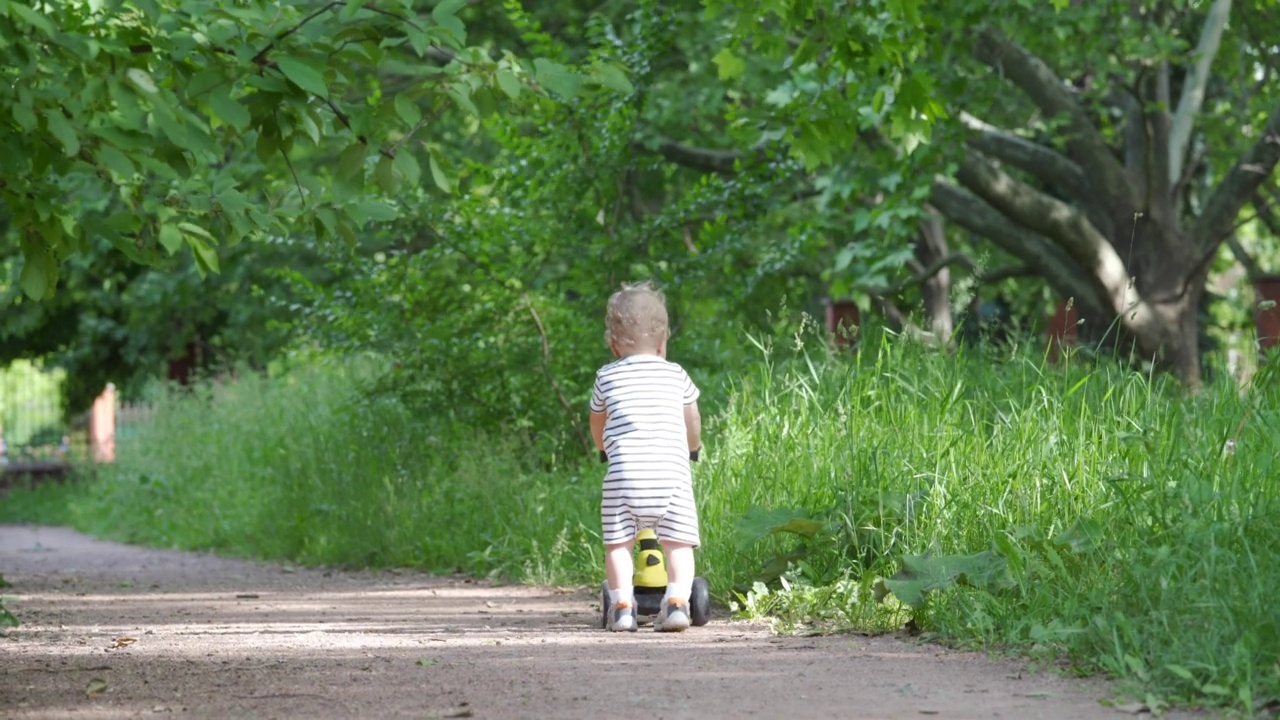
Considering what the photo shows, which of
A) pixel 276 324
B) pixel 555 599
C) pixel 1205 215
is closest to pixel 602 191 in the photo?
pixel 276 324

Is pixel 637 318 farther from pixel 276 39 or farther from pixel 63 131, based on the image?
pixel 63 131

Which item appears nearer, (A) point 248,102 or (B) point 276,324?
(A) point 248,102

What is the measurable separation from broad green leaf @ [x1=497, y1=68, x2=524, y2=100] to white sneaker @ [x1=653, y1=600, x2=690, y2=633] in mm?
2245

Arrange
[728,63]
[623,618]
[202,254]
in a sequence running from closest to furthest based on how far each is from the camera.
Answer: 1. [202,254]
2. [623,618]
3. [728,63]

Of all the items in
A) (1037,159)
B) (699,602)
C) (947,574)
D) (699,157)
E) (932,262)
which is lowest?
(699,602)

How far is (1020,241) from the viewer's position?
15.2 metres

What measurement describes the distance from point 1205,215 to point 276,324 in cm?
927

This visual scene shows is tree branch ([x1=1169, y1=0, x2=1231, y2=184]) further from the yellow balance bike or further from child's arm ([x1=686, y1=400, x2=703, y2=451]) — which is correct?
the yellow balance bike

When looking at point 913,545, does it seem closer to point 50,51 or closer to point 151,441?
point 50,51

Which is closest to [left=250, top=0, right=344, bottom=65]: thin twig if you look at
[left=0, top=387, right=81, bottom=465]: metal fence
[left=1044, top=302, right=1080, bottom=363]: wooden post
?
[left=1044, top=302, right=1080, bottom=363]: wooden post

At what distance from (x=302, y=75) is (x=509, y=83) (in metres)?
0.63

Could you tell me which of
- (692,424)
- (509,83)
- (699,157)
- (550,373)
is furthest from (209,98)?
(699,157)

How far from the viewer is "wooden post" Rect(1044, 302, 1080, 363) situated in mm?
6750

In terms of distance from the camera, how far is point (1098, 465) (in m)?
5.60
